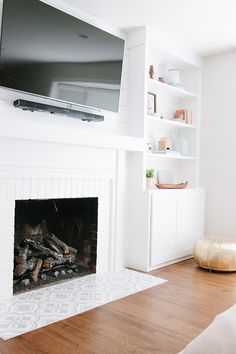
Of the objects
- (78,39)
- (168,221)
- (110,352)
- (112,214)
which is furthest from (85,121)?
(110,352)

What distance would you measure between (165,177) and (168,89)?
1.02 meters

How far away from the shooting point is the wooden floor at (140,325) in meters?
1.89

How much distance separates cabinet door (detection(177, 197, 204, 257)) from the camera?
150 inches

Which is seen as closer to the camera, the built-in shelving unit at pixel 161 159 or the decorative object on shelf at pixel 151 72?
the built-in shelving unit at pixel 161 159

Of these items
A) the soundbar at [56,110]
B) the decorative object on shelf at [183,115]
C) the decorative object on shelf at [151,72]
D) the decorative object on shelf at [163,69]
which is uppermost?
the decorative object on shelf at [163,69]

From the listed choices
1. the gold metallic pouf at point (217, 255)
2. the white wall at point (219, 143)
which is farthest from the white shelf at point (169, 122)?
the gold metallic pouf at point (217, 255)

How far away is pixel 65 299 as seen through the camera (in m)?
2.56

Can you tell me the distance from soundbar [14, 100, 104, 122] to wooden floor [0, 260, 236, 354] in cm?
155

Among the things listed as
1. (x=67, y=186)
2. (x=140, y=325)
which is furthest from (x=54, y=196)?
(x=140, y=325)

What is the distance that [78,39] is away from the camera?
2865mm

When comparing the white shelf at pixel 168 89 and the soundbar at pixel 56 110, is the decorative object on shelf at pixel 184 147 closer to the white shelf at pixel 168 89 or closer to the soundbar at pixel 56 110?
the white shelf at pixel 168 89

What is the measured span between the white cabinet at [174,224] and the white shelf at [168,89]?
117cm

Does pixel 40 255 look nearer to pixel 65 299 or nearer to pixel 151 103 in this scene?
pixel 65 299

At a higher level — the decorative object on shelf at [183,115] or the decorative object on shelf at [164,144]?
the decorative object on shelf at [183,115]
